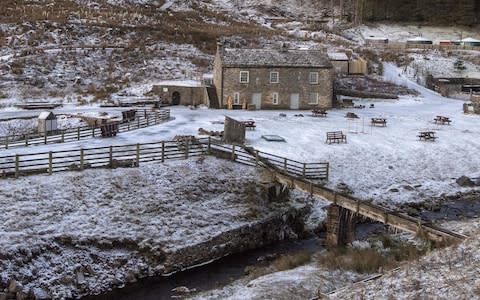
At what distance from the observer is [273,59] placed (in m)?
60.3

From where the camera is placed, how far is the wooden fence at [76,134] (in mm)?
39406

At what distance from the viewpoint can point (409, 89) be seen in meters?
75.6

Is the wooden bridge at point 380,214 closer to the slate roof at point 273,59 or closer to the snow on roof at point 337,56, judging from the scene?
the slate roof at point 273,59

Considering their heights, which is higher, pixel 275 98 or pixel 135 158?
pixel 275 98

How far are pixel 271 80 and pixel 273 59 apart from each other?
203cm

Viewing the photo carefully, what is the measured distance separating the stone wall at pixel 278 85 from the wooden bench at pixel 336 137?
46.1 feet

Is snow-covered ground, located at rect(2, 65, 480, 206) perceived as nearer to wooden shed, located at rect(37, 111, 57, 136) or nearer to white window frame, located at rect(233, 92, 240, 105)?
white window frame, located at rect(233, 92, 240, 105)

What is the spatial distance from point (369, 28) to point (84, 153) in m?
89.3

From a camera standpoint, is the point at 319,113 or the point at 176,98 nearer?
the point at 319,113

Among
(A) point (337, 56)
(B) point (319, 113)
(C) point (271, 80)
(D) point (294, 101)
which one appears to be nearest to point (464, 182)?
(B) point (319, 113)

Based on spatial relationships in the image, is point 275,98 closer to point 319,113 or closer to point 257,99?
point 257,99

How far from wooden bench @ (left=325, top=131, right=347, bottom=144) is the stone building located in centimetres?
1410

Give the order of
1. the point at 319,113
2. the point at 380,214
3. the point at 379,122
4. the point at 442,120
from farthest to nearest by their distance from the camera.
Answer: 1. the point at 319,113
2. the point at 442,120
3. the point at 379,122
4. the point at 380,214

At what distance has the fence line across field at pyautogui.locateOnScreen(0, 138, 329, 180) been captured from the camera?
107ft
